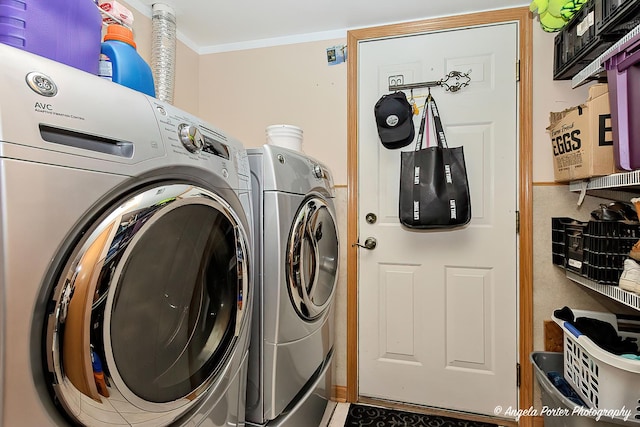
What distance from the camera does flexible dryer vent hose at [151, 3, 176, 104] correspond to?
1.89 meters

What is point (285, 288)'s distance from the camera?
125 cm

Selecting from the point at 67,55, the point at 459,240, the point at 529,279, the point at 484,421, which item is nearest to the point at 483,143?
the point at 459,240

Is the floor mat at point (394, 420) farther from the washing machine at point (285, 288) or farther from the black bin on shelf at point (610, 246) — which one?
the black bin on shelf at point (610, 246)

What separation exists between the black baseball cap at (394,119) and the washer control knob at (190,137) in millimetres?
1321

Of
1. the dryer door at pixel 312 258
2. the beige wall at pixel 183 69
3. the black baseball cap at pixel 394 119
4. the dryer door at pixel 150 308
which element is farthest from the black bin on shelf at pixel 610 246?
the beige wall at pixel 183 69

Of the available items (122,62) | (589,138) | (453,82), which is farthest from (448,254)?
(122,62)

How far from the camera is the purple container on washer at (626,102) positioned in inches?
49.6

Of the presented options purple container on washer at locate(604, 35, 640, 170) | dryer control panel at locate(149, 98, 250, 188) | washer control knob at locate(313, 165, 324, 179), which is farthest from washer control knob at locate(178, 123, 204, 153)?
purple container on washer at locate(604, 35, 640, 170)

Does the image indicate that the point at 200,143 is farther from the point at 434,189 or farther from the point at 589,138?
the point at 589,138

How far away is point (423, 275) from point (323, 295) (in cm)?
70

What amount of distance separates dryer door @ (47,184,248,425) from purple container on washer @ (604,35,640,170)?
139 cm

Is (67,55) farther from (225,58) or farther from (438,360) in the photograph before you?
(438,360)

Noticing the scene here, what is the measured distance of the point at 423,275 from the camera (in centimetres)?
202

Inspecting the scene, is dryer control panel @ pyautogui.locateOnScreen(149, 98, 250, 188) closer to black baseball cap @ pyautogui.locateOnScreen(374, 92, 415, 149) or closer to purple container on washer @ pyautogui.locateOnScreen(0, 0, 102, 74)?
purple container on washer @ pyautogui.locateOnScreen(0, 0, 102, 74)
